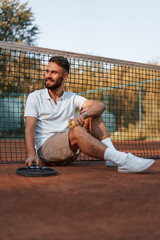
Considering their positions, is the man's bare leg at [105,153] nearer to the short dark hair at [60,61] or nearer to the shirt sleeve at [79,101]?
Answer: the shirt sleeve at [79,101]

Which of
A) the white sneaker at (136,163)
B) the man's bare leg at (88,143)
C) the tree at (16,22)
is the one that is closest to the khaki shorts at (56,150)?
the man's bare leg at (88,143)

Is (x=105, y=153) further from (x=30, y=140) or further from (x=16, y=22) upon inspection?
(x=16, y=22)

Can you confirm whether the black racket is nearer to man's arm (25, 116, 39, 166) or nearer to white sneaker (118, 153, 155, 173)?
man's arm (25, 116, 39, 166)

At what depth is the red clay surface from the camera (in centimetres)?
123

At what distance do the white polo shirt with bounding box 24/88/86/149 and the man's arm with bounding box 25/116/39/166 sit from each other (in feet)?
0.34

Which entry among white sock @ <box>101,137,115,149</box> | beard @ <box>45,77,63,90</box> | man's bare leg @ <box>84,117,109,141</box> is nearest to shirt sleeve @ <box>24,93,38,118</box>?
beard @ <box>45,77,63,90</box>

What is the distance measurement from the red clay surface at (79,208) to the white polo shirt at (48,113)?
706 millimetres

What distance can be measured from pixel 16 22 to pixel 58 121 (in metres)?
14.1

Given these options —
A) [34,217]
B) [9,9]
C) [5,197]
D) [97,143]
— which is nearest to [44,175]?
[97,143]

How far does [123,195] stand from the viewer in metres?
1.88

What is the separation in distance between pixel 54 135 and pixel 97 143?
0.55 meters

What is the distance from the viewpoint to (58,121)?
318 centimetres

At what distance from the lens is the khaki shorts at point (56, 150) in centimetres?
301

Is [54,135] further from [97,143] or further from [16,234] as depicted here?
[16,234]
